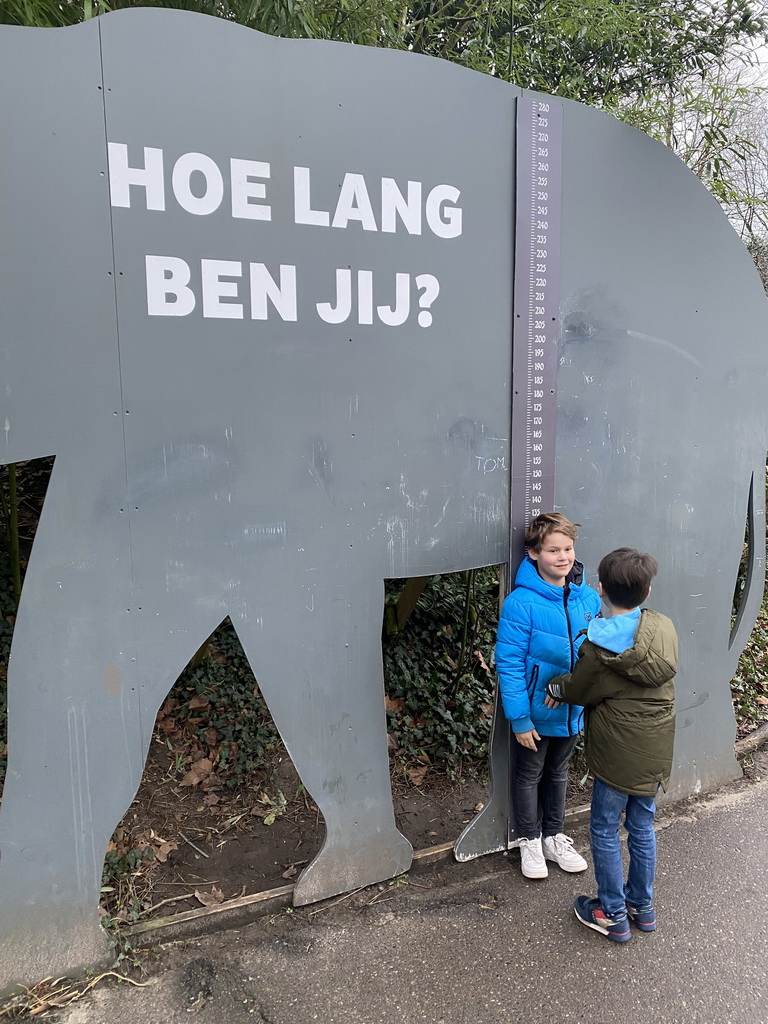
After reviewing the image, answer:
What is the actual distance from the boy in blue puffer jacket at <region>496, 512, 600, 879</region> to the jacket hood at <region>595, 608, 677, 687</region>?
0.34 metres

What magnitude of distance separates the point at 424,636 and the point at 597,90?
4392 millimetres

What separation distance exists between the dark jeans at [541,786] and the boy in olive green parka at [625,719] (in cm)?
38

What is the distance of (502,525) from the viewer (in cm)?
302

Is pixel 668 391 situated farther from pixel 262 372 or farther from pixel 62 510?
pixel 62 510

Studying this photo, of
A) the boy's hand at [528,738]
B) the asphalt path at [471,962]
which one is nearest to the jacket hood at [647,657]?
the boy's hand at [528,738]

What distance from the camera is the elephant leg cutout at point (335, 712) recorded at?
8.71 ft

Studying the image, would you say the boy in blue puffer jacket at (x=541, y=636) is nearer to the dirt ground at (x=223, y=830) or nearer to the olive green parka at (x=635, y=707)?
the olive green parka at (x=635, y=707)

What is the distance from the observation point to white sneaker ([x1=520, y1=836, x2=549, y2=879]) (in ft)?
9.79

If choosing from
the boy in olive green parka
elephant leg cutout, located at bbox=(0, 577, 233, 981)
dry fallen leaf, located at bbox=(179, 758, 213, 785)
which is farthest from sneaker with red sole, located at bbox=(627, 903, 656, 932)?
dry fallen leaf, located at bbox=(179, 758, 213, 785)

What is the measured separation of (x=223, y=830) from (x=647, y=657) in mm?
2112

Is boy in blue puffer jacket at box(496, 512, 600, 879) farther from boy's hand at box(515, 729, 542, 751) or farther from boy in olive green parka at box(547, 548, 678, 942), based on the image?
boy in olive green parka at box(547, 548, 678, 942)

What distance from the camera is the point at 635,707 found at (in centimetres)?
251

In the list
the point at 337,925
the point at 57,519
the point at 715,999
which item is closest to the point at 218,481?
the point at 57,519

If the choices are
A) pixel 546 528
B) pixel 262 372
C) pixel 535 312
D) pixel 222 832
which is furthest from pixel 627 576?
pixel 222 832
